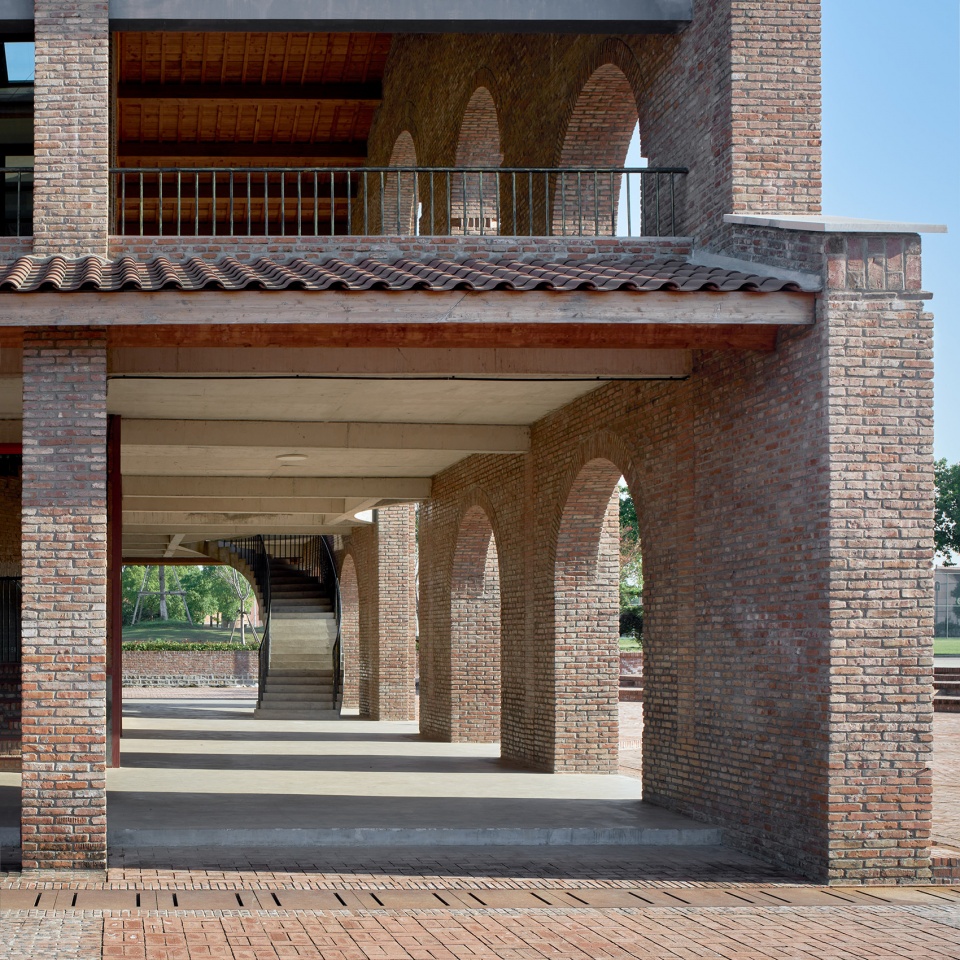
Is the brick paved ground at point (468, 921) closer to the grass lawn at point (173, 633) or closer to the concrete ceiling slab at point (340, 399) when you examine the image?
the concrete ceiling slab at point (340, 399)

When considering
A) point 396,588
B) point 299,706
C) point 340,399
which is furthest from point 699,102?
point 299,706

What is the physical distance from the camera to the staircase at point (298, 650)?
25.6m

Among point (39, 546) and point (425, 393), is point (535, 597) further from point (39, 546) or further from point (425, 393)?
point (39, 546)

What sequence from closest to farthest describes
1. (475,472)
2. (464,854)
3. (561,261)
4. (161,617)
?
(464,854), (561,261), (475,472), (161,617)

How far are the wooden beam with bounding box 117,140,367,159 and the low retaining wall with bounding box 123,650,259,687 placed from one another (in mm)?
22527

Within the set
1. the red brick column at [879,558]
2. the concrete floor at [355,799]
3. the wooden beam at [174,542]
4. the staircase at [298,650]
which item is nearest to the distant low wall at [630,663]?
the staircase at [298,650]

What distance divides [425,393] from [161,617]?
51972 millimetres

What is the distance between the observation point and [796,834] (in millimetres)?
8742

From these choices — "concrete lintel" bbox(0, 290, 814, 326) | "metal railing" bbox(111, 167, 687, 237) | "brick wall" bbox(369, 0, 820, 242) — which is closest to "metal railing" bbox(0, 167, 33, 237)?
"metal railing" bbox(111, 167, 687, 237)

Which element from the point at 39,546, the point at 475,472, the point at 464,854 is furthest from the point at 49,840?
the point at 475,472

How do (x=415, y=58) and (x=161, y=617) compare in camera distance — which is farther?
(x=161, y=617)

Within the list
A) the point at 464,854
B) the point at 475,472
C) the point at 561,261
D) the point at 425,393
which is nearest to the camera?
the point at 464,854

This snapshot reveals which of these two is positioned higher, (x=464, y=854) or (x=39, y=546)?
(x=39, y=546)

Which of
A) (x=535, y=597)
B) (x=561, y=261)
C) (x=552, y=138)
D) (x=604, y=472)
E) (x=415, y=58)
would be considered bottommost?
(x=535, y=597)
